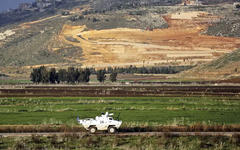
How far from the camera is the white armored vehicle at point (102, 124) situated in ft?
117

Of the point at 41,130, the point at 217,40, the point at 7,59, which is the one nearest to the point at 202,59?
the point at 217,40

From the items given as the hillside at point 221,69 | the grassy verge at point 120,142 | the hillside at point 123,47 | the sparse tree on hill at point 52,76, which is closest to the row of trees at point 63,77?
the sparse tree on hill at point 52,76

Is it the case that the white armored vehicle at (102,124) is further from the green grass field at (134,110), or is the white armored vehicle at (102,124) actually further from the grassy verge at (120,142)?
the green grass field at (134,110)

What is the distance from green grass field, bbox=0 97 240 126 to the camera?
43.2m

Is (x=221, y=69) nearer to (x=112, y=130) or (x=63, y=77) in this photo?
(x=63, y=77)

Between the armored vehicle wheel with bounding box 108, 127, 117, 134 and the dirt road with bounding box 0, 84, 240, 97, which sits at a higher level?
the armored vehicle wheel with bounding box 108, 127, 117, 134

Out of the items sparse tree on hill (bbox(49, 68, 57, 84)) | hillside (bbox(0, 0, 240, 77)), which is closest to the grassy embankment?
sparse tree on hill (bbox(49, 68, 57, 84))

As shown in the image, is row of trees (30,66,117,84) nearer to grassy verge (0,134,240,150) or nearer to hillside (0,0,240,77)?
hillside (0,0,240,77)

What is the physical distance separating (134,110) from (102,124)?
16.0m

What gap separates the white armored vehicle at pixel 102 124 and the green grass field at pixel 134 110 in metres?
4.54

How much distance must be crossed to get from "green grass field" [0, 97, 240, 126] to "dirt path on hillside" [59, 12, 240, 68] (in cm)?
9947

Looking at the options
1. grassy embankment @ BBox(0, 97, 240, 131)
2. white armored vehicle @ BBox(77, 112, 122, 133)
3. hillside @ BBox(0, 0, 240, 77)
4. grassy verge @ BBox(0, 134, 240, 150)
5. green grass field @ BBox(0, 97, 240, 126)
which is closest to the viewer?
grassy verge @ BBox(0, 134, 240, 150)

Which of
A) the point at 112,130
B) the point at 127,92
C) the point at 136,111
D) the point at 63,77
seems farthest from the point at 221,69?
the point at 112,130

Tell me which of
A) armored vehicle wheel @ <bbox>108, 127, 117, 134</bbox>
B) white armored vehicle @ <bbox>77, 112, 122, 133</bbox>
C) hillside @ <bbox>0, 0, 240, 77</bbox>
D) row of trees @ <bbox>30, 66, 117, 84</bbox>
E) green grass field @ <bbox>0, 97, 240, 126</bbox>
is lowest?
hillside @ <bbox>0, 0, 240, 77</bbox>
